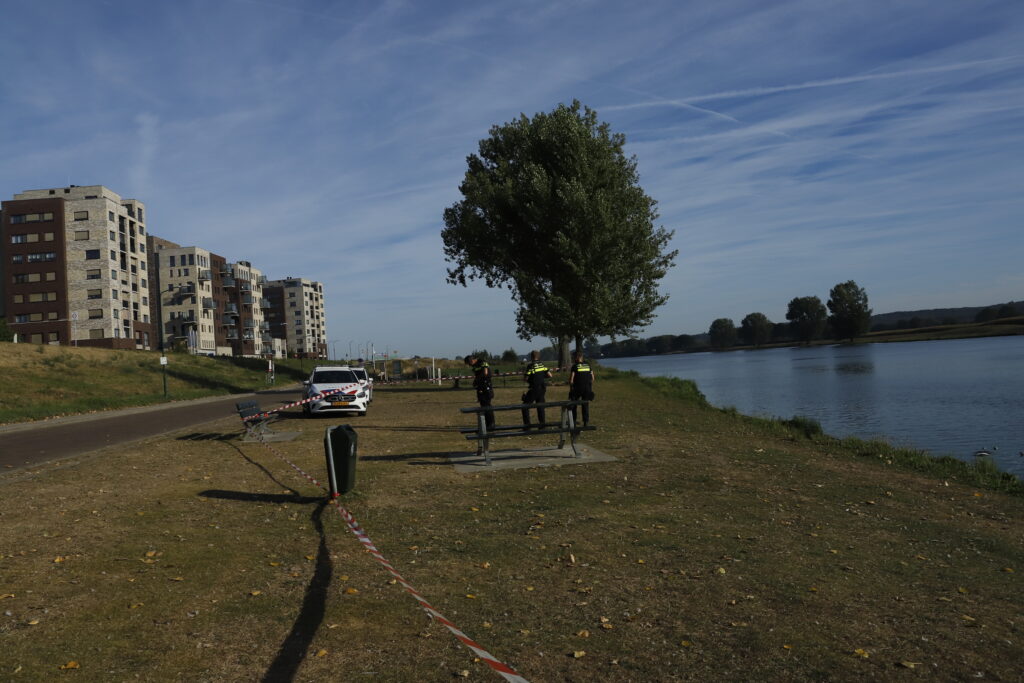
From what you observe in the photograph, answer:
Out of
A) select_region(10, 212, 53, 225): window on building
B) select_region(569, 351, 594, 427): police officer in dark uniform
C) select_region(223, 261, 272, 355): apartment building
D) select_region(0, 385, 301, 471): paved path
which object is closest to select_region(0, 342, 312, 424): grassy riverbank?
select_region(0, 385, 301, 471): paved path

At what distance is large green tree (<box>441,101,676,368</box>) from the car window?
42.7ft

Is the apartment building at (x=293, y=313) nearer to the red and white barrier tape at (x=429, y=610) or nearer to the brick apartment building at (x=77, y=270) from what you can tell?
the brick apartment building at (x=77, y=270)

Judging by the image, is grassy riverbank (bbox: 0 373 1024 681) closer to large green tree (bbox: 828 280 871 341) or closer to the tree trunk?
the tree trunk

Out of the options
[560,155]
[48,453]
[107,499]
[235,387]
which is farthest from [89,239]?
[107,499]

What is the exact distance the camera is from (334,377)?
2508 centimetres

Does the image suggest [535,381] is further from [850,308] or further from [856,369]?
[850,308]

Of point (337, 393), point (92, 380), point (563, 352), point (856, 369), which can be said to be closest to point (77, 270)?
point (92, 380)

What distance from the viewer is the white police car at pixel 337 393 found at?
893 inches

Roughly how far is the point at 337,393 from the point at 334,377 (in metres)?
2.66

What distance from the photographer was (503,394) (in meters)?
32.7

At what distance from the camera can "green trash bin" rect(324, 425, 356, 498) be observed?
30.9 ft

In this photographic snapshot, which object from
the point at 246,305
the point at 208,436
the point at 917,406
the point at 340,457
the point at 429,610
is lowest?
the point at 917,406

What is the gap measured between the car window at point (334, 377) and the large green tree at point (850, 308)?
154438 mm

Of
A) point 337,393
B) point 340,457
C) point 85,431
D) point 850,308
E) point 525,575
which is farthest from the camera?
point 850,308
